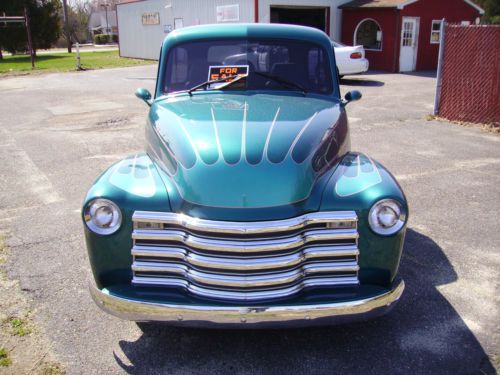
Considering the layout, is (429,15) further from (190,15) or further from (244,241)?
(244,241)

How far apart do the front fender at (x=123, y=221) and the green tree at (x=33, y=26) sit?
34464 mm

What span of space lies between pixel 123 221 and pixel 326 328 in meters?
1.54

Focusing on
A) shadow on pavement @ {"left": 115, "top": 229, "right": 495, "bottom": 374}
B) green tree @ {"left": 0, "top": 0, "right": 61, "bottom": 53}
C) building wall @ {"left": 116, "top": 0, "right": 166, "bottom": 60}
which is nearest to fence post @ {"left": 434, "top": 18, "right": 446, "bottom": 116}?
shadow on pavement @ {"left": 115, "top": 229, "right": 495, "bottom": 374}

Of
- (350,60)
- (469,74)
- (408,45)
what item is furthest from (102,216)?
(408,45)

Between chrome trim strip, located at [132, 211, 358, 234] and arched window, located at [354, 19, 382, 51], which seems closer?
chrome trim strip, located at [132, 211, 358, 234]

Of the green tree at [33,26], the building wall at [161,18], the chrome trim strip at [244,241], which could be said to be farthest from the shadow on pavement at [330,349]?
the green tree at [33,26]

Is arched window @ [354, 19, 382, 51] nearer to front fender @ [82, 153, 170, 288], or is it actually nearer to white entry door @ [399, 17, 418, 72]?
white entry door @ [399, 17, 418, 72]

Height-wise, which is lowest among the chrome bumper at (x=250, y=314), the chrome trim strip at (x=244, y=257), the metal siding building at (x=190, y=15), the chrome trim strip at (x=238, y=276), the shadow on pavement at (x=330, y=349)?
the shadow on pavement at (x=330, y=349)

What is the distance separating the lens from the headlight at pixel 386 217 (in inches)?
114

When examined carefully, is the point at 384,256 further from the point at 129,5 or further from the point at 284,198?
the point at 129,5

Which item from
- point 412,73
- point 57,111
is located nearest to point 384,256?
point 57,111

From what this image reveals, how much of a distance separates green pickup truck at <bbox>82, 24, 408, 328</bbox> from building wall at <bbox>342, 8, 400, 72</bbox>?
18.1 metres

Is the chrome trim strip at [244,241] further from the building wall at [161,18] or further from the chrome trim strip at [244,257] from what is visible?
the building wall at [161,18]

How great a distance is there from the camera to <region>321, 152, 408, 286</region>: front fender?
2879mm
